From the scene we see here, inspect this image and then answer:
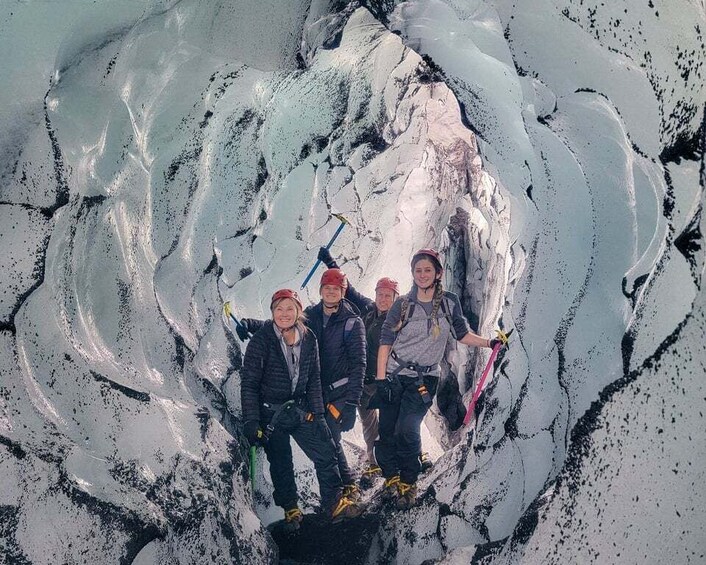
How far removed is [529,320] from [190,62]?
19.1 inches

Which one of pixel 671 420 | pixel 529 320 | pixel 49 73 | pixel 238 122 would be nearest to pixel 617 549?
pixel 671 420

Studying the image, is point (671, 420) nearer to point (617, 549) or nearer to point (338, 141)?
point (617, 549)

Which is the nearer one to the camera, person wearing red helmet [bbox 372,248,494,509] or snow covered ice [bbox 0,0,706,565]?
snow covered ice [bbox 0,0,706,565]

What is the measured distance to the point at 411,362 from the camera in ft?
3.29

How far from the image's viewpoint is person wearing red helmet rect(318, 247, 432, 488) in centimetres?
97

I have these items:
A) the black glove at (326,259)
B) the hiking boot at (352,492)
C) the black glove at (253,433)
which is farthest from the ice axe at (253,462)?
the black glove at (326,259)

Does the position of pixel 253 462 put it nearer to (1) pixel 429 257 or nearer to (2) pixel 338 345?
(2) pixel 338 345

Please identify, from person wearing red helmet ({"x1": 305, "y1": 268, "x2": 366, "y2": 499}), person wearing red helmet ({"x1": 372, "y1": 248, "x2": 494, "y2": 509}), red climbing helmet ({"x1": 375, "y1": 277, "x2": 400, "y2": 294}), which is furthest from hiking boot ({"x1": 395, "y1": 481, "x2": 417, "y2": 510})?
red climbing helmet ({"x1": 375, "y1": 277, "x2": 400, "y2": 294})

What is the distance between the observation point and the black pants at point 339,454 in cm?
97

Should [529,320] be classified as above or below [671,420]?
above

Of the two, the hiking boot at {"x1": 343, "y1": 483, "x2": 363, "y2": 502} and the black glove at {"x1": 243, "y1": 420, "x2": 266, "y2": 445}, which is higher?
the black glove at {"x1": 243, "y1": 420, "x2": 266, "y2": 445}

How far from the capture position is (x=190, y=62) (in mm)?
883

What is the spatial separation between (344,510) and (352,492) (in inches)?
0.9

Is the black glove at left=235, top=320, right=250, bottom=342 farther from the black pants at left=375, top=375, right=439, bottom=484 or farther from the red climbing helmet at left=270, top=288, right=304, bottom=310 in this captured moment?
the black pants at left=375, top=375, right=439, bottom=484
